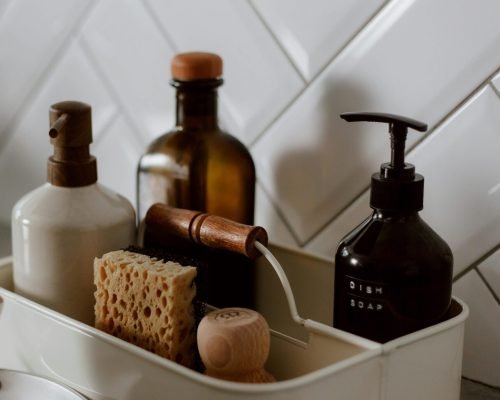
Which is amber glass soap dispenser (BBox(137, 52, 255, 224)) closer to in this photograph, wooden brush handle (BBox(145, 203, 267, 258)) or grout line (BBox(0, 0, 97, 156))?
wooden brush handle (BBox(145, 203, 267, 258))

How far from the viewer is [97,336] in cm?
55

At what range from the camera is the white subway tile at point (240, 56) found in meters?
0.77

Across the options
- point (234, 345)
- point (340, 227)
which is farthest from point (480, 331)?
point (234, 345)

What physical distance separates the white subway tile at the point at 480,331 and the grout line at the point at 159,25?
35 centimetres

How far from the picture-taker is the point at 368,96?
0.71m

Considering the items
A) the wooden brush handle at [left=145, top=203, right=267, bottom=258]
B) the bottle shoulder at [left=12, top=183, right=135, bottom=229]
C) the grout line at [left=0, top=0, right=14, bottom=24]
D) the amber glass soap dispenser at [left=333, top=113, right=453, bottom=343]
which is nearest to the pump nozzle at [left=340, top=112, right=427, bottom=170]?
A: the amber glass soap dispenser at [left=333, top=113, right=453, bottom=343]

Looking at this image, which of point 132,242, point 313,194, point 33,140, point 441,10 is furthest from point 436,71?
point 33,140

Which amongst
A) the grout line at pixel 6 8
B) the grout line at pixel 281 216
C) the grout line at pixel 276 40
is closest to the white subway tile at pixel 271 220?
the grout line at pixel 281 216

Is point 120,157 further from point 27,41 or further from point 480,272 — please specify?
point 480,272

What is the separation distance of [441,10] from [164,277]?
29 centimetres

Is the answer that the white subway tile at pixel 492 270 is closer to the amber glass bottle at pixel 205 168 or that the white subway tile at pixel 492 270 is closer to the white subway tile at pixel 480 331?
the white subway tile at pixel 480 331

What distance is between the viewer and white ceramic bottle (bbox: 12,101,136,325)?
0.64 m

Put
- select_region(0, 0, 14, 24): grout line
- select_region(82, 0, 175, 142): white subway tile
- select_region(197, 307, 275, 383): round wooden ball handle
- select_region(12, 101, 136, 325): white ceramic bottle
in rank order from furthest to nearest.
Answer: select_region(0, 0, 14, 24): grout line → select_region(82, 0, 175, 142): white subway tile → select_region(12, 101, 136, 325): white ceramic bottle → select_region(197, 307, 275, 383): round wooden ball handle

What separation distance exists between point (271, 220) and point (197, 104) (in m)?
0.15
